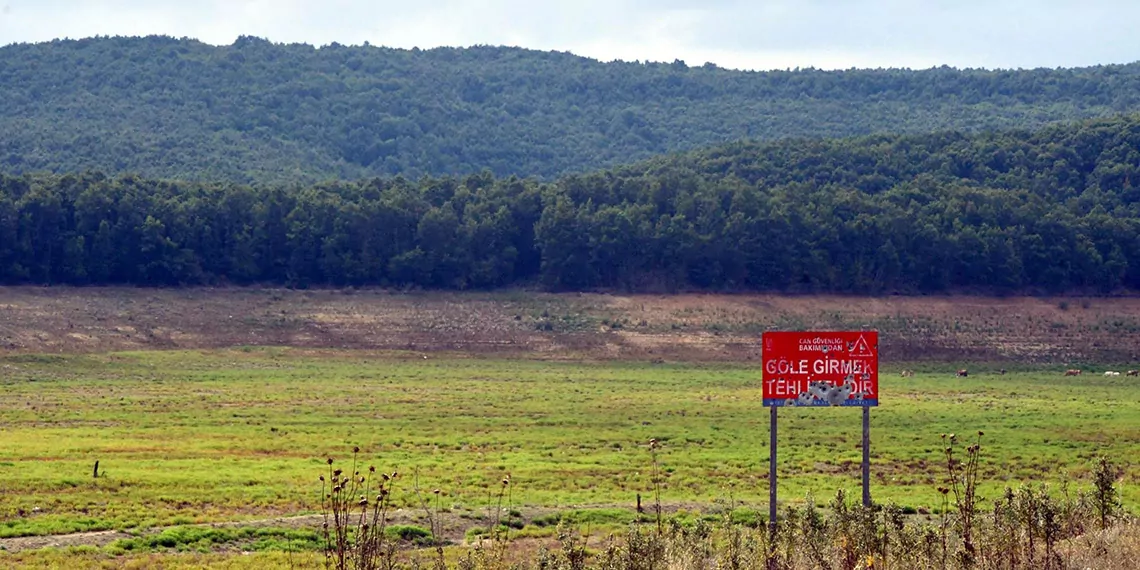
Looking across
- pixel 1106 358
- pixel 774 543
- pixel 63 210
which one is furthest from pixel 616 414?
pixel 63 210

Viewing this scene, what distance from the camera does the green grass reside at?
2747 cm

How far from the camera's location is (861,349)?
19.9 meters

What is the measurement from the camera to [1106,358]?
6994 cm

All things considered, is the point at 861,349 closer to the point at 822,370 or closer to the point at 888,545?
the point at 822,370

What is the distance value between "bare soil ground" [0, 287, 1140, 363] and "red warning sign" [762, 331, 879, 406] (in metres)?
49.1

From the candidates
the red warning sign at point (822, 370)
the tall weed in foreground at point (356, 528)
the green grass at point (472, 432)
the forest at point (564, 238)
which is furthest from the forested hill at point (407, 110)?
the red warning sign at point (822, 370)

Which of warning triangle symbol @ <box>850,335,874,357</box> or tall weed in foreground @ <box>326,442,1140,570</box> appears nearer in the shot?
tall weed in foreground @ <box>326,442,1140,570</box>

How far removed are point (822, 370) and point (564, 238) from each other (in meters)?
62.8

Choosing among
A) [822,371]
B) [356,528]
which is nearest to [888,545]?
[822,371]

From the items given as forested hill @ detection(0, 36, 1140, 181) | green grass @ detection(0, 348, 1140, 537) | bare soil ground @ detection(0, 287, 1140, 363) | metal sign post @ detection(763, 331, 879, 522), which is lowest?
green grass @ detection(0, 348, 1140, 537)

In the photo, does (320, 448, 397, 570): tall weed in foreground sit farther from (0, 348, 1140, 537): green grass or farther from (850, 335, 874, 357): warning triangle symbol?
(850, 335, 874, 357): warning triangle symbol

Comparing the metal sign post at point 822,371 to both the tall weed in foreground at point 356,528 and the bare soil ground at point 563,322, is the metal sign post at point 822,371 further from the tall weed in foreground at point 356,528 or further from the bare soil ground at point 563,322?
the bare soil ground at point 563,322

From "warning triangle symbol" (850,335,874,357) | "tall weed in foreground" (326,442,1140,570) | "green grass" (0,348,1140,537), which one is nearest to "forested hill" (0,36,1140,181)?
"green grass" (0,348,1140,537)

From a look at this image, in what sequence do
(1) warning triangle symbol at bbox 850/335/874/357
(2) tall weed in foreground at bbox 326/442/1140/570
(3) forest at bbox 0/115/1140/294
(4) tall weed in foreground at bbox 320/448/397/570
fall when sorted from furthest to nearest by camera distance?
(3) forest at bbox 0/115/1140/294 → (1) warning triangle symbol at bbox 850/335/874/357 → (2) tall weed in foreground at bbox 326/442/1140/570 → (4) tall weed in foreground at bbox 320/448/397/570
